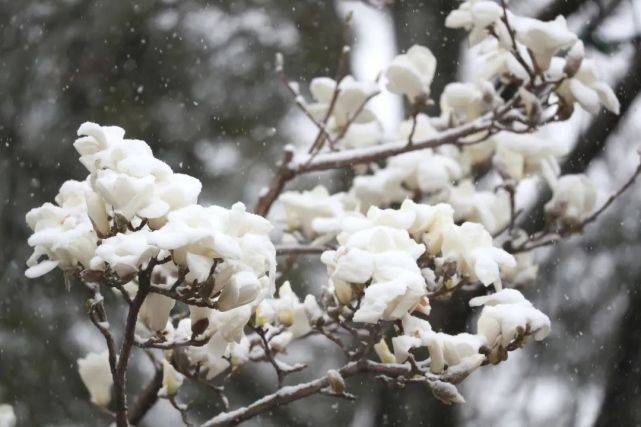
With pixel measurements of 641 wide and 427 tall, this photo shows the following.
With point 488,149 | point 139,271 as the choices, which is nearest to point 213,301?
point 139,271

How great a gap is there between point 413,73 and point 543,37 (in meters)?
0.20

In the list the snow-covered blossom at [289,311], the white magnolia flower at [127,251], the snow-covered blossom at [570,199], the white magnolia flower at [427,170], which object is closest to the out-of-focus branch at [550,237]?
the snow-covered blossom at [570,199]

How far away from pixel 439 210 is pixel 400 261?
0.37ft

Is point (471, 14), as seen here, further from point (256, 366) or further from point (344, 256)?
point (256, 366)

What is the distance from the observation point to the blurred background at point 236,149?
89.3 inches

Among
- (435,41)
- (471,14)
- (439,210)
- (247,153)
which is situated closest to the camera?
(439,210)

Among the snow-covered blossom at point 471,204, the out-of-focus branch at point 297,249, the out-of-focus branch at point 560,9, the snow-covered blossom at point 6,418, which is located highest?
the out-of-focus branch at point 560,9

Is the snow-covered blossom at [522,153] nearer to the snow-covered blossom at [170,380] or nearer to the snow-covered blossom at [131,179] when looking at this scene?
the snow-covered blossom at [170,380]

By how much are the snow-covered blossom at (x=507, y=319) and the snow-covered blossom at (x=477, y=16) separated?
517 millimetres

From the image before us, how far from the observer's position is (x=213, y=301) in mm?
830

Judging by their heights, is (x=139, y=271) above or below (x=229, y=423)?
above

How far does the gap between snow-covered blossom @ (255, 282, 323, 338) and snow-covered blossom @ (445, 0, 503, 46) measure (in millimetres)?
457

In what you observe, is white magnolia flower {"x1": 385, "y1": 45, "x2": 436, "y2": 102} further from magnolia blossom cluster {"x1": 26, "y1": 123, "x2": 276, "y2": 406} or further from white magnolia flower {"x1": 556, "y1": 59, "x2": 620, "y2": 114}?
magnolia blossom cluster {"x1": 26, "y1": 123, "x2": 276, "y2": 406}

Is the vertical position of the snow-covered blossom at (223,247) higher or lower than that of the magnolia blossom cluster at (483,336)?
higher
